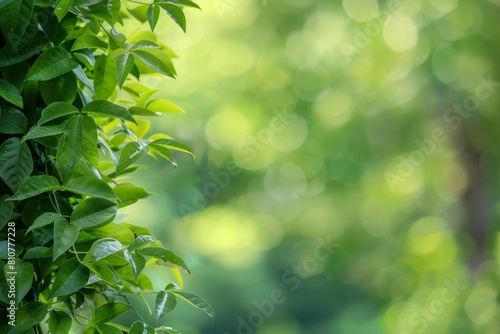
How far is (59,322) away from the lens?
54cm

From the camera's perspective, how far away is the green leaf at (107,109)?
54 cm

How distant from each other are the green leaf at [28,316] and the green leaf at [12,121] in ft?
0.50

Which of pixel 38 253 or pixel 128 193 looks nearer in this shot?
pixel 38 253

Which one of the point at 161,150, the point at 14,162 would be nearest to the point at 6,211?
the point at 14,162

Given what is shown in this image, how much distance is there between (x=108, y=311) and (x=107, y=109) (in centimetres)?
18

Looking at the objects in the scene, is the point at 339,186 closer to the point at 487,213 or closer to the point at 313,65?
the point at 313,65

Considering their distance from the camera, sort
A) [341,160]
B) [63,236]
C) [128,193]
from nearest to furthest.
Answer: [63,236] < [128,193] < [341,160]

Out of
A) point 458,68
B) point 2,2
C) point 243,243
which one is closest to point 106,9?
point 2,2

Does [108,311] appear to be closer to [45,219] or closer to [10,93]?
[45,219]

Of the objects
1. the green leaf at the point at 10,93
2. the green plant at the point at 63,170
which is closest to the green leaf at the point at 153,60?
the green plant at the point at 63,170

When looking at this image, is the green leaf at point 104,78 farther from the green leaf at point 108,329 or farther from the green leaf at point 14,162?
the green leaf at point 108,329

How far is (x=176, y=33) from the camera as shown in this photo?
2.68 metres

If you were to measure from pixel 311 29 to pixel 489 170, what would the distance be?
3.82 feet

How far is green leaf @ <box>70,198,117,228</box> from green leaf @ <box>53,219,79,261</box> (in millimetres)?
18
